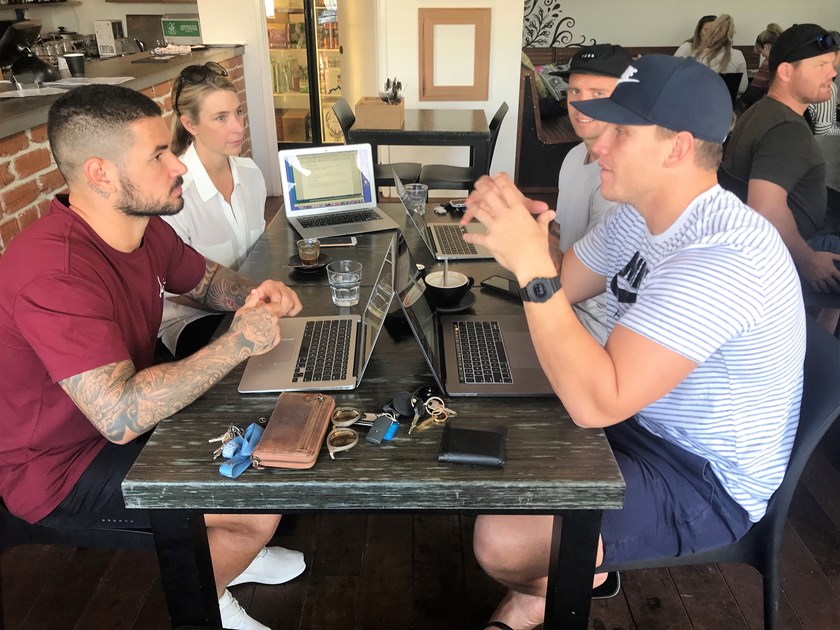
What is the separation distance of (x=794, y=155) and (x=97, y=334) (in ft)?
6.82

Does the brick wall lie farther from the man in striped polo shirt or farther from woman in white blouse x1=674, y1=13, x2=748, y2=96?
woman in white blouse x1=674, y1=13, x2=748, y2=96

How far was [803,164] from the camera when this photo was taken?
2.14 metres

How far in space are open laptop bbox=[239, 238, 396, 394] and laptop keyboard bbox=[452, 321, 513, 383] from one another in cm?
19

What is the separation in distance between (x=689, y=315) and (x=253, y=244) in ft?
5.19

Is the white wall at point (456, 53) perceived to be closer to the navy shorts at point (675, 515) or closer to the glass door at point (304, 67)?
the glass door at point (304, 67)

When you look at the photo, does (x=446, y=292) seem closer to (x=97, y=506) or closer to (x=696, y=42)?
(x=97, y=506)

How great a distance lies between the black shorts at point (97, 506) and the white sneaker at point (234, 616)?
1.13 ft

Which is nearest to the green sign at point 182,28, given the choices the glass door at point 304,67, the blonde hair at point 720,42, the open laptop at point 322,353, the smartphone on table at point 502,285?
the glass door at point 304,67

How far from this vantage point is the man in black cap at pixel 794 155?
2.13 metres

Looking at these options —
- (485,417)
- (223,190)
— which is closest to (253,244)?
(223,190)

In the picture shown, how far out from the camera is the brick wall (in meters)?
2.06

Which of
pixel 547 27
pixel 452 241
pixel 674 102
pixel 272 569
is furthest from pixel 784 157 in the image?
pixel 547 27

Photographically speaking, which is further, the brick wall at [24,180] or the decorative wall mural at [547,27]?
the decorative wall mural at [547,27]

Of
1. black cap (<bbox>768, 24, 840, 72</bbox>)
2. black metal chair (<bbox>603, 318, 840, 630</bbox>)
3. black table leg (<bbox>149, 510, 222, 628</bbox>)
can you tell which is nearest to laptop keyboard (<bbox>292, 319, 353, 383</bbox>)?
black table leg (<bbox>149, 510, 222, 628</bbox>)
